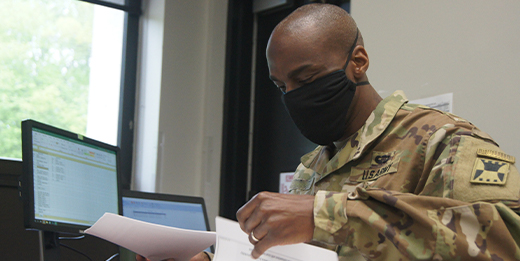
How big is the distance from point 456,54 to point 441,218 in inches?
41.6

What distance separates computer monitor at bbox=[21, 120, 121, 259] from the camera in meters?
1.06

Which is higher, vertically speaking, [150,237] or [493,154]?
[493,154]

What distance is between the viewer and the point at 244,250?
76 centimetres

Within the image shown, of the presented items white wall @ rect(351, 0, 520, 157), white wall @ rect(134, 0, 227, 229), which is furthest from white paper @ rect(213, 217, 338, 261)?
white wall @ rect(134, 0, 227, 229)

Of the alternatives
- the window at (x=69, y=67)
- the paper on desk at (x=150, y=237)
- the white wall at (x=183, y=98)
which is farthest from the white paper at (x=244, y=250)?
the window at (x=69, y=67)

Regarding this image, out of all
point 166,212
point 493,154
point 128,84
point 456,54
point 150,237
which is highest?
point 456,54

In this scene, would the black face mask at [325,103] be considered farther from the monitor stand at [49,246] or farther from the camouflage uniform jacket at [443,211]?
the monitor stand at [49,246]

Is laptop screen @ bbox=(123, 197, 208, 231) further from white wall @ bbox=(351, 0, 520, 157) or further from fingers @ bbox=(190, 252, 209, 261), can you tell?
white wall @ bbox=(351, 0, 520, 157)

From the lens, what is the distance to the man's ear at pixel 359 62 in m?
1.12

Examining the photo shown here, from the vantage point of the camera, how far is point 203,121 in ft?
9.29

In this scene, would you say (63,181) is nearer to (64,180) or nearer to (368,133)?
(64,180)

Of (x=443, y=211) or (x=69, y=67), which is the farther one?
(x=69, y=67)

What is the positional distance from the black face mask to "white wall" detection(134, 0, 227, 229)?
5.56 ft

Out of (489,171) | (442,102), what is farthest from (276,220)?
(442,102)
